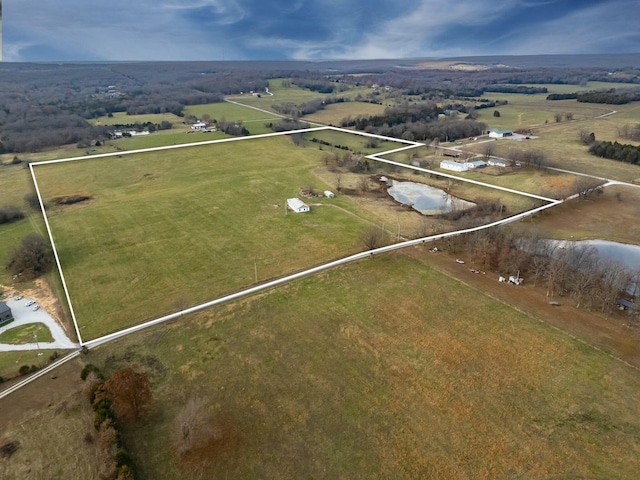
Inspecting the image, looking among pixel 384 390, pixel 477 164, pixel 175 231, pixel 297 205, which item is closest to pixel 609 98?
pixel 477 164

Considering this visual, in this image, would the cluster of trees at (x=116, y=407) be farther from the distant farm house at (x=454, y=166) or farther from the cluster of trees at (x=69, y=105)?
the cluster of trees at (x=69, y=105)

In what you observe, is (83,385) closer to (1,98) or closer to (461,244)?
(461,244)

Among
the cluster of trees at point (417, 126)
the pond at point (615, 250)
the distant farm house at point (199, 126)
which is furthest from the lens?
the distant farm house at point (199, 126)

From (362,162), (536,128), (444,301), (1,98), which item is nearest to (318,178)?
(362,162)

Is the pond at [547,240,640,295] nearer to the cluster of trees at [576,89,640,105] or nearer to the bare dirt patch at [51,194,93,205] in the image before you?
the bare dirt patch at [51,194,93,205]

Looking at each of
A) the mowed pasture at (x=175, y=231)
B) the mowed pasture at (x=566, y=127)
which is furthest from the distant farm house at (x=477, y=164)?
A: the mowed pasture at (x=175, y=231)
